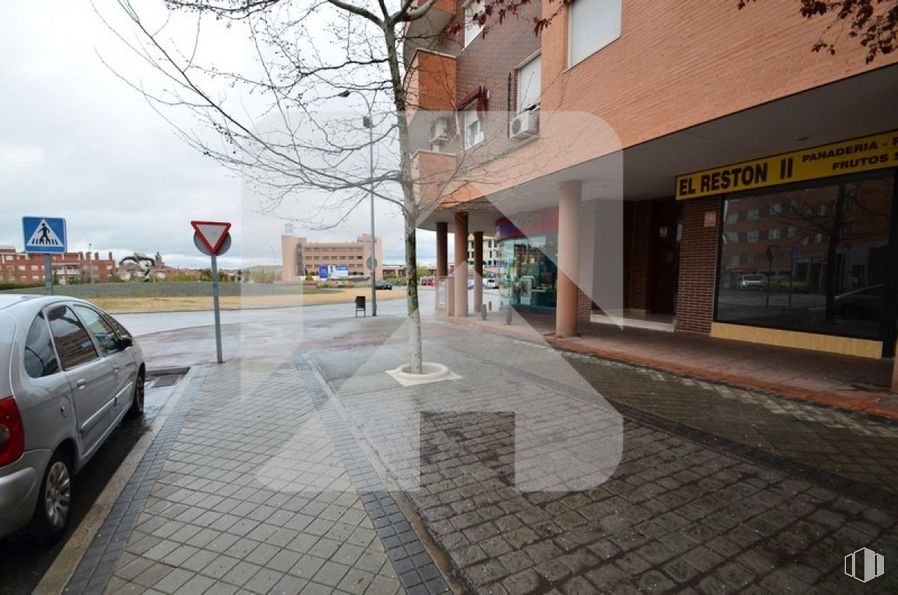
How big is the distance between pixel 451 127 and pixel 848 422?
12.5 metres

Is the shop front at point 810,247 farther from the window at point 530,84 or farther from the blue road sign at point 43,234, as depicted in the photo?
the blue road sign at point 43,234

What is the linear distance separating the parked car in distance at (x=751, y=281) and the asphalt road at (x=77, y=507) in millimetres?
10204

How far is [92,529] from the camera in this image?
2.73 m

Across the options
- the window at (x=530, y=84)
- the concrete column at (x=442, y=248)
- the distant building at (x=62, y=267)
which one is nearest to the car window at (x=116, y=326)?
the window at (x=530, y=84)

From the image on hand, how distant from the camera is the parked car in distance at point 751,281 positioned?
8.05 metres

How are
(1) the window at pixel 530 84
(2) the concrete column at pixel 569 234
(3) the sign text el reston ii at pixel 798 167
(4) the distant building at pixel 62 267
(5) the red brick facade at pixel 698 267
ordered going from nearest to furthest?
(3) the sign text el reston ii at pixel 798 167 < (2) the concrete column at pixel 569 234 < (5) the red brick facade at pixel 698 267 < (1) the window at pixel 530 84 < (4) the distant building at pixel 62 267

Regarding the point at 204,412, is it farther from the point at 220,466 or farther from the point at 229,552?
the point at 229,552

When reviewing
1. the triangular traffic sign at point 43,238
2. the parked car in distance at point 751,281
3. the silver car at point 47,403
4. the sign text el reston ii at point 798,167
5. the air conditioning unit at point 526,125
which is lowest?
the silver car at point 47,403

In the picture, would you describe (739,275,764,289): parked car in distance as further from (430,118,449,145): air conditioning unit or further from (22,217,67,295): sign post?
(22,217,67,295): sign post

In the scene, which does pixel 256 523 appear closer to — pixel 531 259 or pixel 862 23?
pixel 862 23

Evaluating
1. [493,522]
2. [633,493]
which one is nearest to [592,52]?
[633,493]

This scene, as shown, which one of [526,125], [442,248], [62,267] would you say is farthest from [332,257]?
[526,125]

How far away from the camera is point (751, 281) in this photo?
8188 millimetres

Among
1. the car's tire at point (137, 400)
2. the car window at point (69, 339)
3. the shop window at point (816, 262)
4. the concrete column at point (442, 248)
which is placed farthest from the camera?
the concrete column at point (442, 248)
